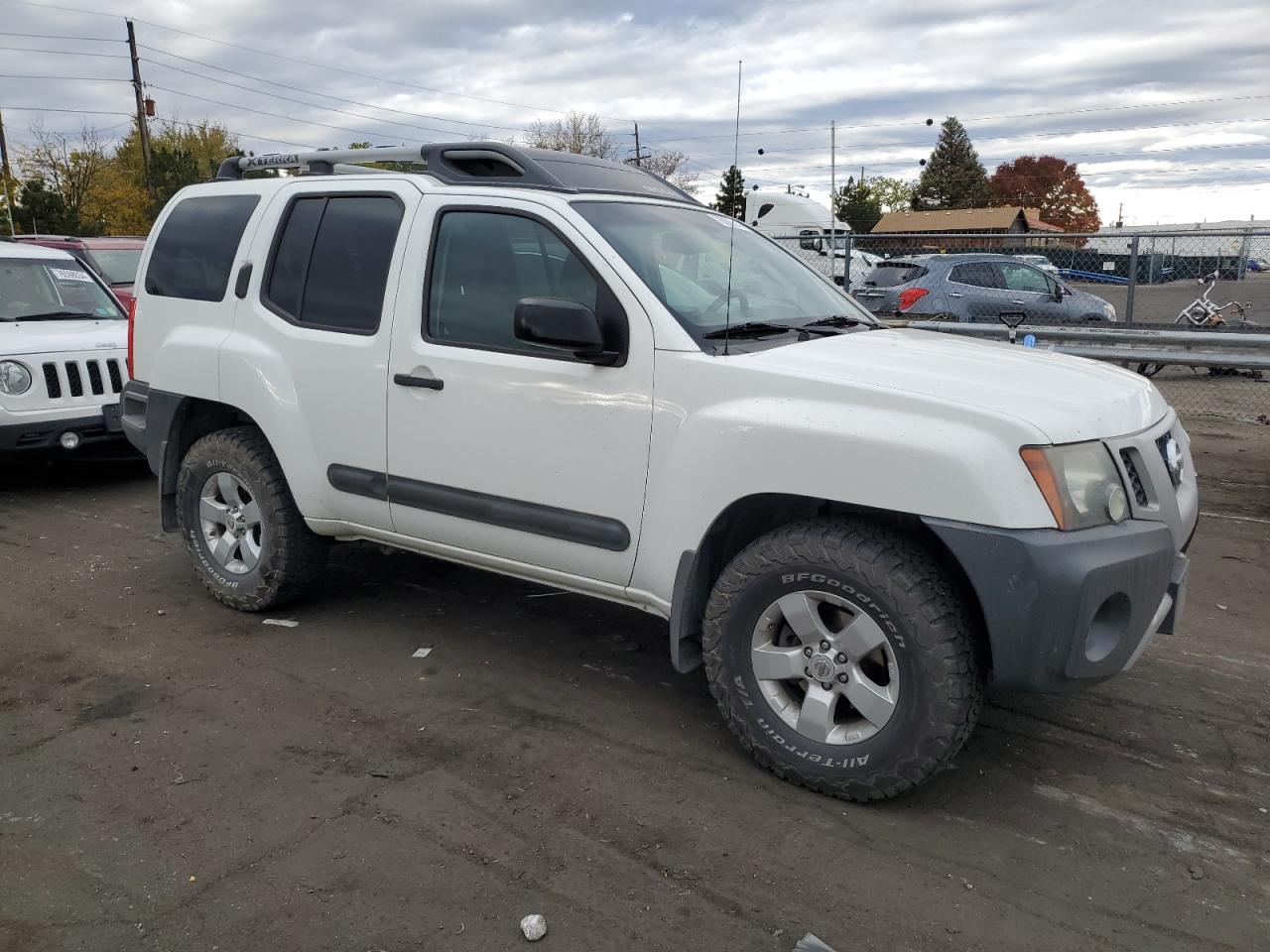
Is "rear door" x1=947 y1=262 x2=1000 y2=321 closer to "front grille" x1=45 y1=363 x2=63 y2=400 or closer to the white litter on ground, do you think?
"front grille" x1=45 y1=363 x2=63 y2=400

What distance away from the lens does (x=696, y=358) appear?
11.3 feet

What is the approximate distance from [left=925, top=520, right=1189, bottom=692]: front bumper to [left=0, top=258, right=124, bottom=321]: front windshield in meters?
7.61

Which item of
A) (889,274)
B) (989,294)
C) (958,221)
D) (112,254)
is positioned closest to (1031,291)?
(989,294)

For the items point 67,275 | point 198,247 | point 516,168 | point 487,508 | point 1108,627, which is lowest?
point 1108,627

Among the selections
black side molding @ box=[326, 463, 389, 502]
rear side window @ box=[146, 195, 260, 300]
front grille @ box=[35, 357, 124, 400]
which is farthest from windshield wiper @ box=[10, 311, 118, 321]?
black side molding @ box=[326, 463, 389, 502]

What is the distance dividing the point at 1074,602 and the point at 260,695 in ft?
9.89

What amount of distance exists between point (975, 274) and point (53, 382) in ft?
38.2

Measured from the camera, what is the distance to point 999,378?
10.8 feet

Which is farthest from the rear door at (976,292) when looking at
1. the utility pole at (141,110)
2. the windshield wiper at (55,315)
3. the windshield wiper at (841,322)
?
the utility pole at (141,110)

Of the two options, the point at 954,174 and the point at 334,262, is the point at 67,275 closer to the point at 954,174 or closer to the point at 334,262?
the point at 334,262

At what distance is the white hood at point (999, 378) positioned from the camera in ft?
9.89

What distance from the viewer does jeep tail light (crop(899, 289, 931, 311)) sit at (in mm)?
13477

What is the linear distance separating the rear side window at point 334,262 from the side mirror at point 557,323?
102cm

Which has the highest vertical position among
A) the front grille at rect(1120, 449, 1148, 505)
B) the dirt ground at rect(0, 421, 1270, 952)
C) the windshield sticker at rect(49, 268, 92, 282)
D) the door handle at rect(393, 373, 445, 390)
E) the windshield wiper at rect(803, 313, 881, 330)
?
the windshield sticker at rect(49, 268, 92, 282)
